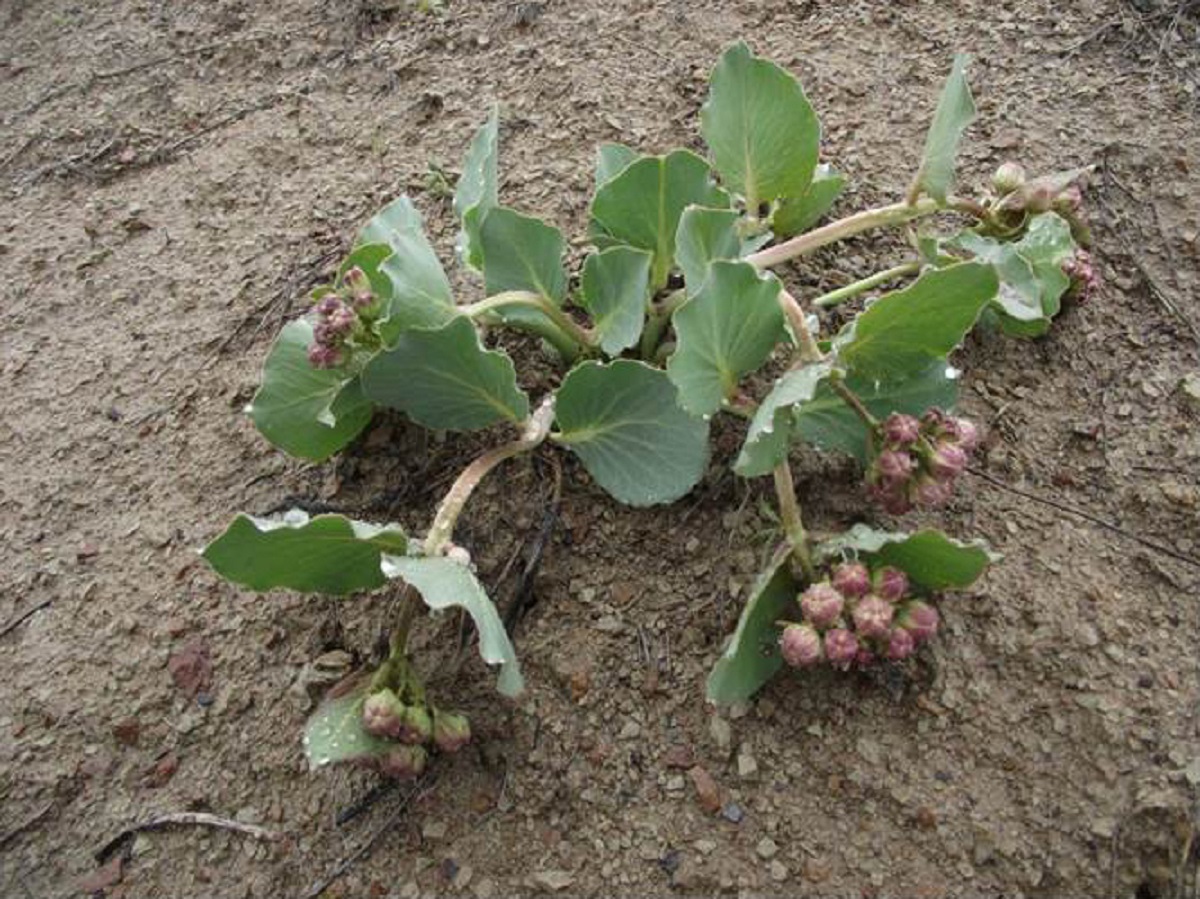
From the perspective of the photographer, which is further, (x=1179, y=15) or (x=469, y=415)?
(x=1179, y=15)

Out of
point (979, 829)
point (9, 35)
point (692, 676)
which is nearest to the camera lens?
point (979, 829)

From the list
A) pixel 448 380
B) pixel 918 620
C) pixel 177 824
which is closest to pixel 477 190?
pixel 448 380

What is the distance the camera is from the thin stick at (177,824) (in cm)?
179

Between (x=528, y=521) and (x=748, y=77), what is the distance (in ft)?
2.93

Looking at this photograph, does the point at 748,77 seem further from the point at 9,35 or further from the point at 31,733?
the point at 9,35

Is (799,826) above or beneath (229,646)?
beneath

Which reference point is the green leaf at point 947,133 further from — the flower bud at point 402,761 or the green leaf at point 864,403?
the flower bud at point 402,761

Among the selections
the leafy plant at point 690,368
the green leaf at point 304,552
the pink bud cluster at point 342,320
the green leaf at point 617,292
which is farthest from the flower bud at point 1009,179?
the green leaf at point 304,552

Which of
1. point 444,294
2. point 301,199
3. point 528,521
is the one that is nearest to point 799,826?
point 528,521

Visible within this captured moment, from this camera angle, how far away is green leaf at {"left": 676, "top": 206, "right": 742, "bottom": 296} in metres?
1.70

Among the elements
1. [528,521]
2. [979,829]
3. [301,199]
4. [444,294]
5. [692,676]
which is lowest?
[979,829]

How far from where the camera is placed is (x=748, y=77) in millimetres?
1932

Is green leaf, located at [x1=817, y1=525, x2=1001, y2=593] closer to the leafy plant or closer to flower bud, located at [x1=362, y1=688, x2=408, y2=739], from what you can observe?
the leafy plant

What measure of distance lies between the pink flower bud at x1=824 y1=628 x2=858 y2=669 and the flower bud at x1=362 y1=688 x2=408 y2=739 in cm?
65
